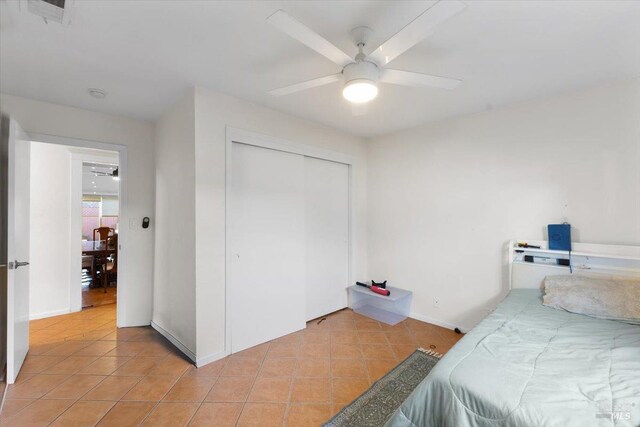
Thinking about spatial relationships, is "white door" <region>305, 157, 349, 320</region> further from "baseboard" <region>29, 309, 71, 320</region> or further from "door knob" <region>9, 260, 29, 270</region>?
"baseboard" <region>29, 309, 71, 320</region>

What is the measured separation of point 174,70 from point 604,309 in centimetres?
352

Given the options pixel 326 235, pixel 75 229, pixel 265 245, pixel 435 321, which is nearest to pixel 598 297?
pixel 435 321

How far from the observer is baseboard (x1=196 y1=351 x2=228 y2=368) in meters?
2.25

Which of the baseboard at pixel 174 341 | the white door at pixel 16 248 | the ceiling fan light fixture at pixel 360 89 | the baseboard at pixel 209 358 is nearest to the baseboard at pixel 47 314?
the white door at pixel 16 248

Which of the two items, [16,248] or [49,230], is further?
[49,230]

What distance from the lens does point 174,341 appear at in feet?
8.52

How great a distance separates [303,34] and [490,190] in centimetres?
245

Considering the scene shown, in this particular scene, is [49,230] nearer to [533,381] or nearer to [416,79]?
[416,79]

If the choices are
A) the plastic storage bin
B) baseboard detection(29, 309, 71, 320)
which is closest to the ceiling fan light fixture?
the plastic storage bin

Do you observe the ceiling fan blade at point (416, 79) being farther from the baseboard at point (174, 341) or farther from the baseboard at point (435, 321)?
the baseboard at point (174, 341)

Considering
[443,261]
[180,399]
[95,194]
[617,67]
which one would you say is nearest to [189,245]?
[180,399]

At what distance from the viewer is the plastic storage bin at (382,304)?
3223 millimetres

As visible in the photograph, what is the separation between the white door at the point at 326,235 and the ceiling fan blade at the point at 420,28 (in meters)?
1.88

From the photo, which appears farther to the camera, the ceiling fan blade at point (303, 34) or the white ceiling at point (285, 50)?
the white ceiling at point (285, 50)
